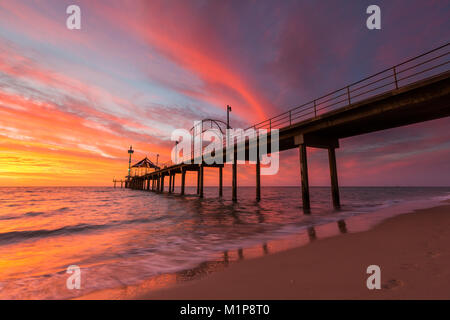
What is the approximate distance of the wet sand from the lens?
2.96 metres

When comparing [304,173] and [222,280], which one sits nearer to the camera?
[222,280]

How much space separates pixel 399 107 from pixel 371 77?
2.57m

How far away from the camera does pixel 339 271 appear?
3.81 meters

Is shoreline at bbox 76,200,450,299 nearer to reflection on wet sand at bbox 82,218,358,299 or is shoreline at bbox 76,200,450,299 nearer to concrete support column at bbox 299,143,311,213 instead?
reflection on wet sand at bbox 82,218,358,299

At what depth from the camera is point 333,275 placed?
3.64 m

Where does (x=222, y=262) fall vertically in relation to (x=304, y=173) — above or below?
below

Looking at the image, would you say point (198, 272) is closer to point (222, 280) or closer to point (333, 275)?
point (222, 280)

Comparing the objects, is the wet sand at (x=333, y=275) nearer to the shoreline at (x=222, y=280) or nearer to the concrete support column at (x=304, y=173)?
the shoreline at (x=222, y=280)

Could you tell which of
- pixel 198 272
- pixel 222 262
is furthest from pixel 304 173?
pixel 198 272

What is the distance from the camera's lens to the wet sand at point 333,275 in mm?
2957

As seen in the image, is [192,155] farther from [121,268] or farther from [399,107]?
[121,268]

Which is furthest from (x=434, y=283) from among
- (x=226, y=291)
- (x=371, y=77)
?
(x=371, y=77)

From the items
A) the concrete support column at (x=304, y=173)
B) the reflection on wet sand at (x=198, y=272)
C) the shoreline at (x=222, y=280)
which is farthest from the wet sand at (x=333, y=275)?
the concrete support column at (x=304, y=173)

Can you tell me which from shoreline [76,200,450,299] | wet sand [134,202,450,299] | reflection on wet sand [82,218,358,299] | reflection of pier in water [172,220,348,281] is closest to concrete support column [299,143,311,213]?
reflection on wet sand [82,218,358,299]
